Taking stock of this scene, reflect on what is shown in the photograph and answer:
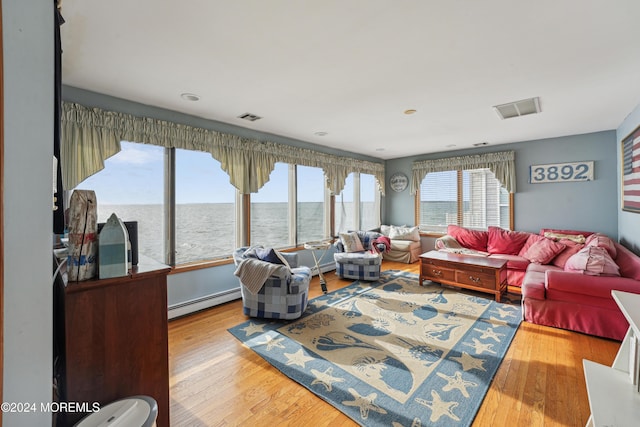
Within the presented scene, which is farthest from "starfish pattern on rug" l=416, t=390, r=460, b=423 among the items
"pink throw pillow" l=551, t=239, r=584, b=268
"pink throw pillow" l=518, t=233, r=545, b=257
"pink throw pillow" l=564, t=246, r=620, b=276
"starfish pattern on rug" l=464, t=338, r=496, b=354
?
"pink throw pillow" l=518, t=233, r=545, b=257

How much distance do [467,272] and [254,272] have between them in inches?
118

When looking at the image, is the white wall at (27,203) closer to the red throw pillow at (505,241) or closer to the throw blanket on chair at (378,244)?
the throw blanket on chair at (378,244)

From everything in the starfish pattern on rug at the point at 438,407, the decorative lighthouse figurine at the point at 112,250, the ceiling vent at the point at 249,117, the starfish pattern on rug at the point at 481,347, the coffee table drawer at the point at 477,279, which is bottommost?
the starfish pattern on rug at the point at 438,407

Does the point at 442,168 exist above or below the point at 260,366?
above

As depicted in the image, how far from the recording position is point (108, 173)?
284 cm

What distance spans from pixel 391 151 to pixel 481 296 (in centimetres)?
331

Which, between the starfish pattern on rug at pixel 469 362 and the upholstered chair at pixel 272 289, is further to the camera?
the upholstered chair at pixel 272 289

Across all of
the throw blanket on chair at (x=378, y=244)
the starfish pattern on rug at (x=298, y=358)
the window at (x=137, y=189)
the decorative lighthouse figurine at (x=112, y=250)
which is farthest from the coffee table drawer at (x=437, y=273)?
the decorative lighthouse figurine at (x=112, y=250)

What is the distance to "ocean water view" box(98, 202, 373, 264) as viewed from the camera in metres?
3.10

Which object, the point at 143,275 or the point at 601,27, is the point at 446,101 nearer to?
the point at 601,27

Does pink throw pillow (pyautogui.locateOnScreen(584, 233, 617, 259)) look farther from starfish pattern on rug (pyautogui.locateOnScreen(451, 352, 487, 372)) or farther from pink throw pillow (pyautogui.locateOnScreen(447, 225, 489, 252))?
starfish pattern on rug (pyautogui.locateOnScreen(451, 352, 487, 372))

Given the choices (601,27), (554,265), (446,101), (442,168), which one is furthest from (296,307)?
(442,168)

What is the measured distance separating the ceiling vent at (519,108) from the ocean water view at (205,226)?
321 centimetres

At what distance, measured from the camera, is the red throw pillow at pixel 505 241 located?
468cm
